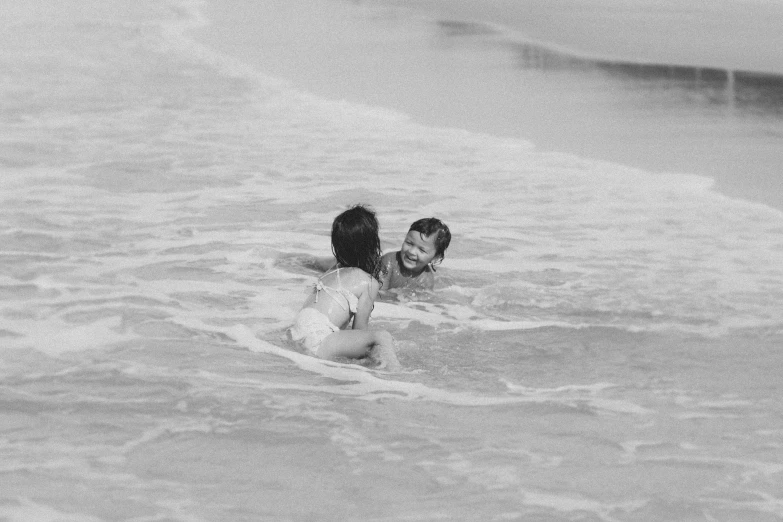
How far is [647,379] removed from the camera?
20.1ft

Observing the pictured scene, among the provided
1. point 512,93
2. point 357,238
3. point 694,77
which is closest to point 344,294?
point 357,238

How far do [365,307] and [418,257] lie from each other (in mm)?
987

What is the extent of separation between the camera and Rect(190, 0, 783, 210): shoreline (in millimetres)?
11750

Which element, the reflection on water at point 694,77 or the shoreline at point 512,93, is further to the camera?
the reflection on water at point 694,77

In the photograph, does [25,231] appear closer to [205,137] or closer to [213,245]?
[213,245]

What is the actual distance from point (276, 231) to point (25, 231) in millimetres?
1866

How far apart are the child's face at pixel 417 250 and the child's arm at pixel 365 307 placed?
32.0 inches

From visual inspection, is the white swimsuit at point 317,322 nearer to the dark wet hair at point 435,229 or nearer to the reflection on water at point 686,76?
the dark wet hair at point 435,229

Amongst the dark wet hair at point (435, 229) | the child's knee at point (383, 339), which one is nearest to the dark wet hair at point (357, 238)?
the child's knee at point (383, 339)

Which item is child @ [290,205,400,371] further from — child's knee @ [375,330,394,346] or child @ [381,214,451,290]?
child @ [381,214,451,290]

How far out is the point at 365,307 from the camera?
661cm

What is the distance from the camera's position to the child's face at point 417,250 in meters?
7.45

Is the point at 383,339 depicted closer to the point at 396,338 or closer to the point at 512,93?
the point at 396,338

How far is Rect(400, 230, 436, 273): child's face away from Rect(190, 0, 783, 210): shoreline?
3.65m
